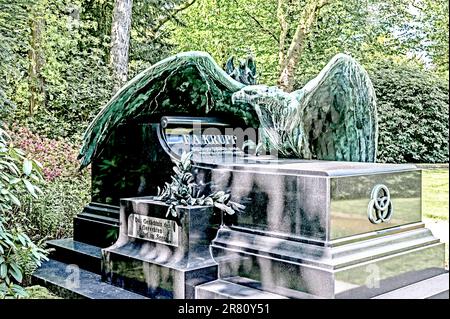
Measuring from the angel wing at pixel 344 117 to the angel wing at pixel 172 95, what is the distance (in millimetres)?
644

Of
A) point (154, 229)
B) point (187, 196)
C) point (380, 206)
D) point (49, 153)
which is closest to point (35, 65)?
point (49, 153)

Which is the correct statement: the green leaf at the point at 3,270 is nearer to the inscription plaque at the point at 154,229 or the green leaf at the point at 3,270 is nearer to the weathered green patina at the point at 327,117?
the inscription plaque at the point at 154,229

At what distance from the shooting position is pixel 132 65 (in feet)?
42.9

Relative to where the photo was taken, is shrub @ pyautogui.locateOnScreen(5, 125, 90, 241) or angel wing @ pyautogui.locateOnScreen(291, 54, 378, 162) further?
shrub @ pyautogui.locateOnScreen(5, 125, 90, 241)

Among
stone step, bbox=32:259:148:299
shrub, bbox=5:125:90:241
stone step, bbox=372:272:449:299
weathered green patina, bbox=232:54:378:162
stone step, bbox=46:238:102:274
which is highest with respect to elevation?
weathered green patina, bbox=232:54:378:162

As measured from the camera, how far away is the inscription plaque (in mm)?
4055

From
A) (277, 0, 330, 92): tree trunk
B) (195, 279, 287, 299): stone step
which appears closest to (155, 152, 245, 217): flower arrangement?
(195, 279, 287, 299): stone step

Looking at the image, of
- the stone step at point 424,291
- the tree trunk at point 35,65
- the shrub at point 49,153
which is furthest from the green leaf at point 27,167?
the tree trunk at point 35,65

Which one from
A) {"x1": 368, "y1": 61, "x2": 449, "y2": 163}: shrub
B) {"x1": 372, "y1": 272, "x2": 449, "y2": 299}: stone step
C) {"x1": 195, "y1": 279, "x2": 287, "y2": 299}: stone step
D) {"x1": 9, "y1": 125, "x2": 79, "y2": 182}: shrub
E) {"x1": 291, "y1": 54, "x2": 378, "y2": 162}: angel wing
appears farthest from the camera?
{"x1": 9, "y1": 125, "x2": 79, "y2": 182}: shrub

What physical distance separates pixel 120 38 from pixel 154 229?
7.65 m

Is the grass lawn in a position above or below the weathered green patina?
below

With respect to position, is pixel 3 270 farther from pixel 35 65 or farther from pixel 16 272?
pixel 35 65

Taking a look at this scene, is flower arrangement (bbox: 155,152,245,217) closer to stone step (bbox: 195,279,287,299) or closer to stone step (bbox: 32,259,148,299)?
stone step (bbox: 195,279,287,299)

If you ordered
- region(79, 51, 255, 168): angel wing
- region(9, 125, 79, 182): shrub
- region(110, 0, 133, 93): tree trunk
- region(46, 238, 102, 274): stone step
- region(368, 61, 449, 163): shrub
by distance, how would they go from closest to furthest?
region(46, 238, 102, 274): stone step
region(79, 51, 255, 168): angel wing
region(368, 61, 449, 163): shrub
region(9, 125, 79, 182): shrub
region(110, 0, 133, 93): tree trunk
